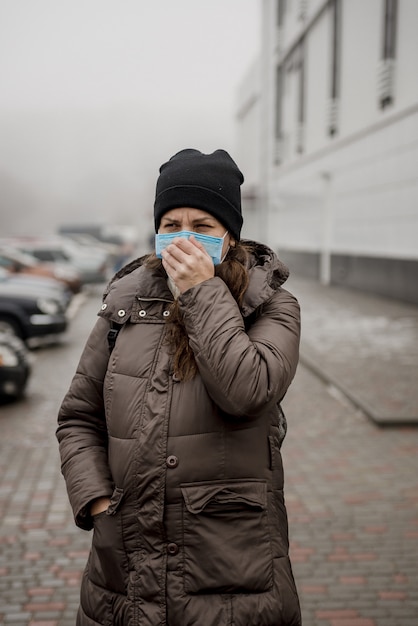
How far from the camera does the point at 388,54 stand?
65.7 ft

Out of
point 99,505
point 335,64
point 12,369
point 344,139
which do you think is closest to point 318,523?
point 99,505

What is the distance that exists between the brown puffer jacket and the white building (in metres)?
16.9

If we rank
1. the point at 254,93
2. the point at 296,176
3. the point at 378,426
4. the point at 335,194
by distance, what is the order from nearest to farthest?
the point at 378,426, the point at 335,194, the point at 296,176, the point at 254,93

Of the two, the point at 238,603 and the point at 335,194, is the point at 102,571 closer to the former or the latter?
the point at 238,603

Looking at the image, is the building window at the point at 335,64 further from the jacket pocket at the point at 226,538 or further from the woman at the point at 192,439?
the jacket pocket at the point at 226,538

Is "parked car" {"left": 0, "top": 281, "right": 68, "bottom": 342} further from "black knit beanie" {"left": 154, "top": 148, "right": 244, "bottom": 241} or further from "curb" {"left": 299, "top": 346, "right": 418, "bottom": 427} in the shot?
"black knit beanie" {"left": 154, "top": 148, "right": 244, "bottom": 241}

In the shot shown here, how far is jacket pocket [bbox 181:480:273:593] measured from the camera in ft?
6.59

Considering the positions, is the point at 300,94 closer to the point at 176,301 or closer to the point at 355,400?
the point at 355,400

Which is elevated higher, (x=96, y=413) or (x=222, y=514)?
(x=96, y=413)

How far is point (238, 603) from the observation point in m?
2.03

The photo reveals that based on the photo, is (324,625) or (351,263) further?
(351,263)

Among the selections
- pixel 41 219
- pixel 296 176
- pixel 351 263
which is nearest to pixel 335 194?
pixel 351 263

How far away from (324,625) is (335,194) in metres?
24.0

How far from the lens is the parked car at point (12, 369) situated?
895 centimetres
